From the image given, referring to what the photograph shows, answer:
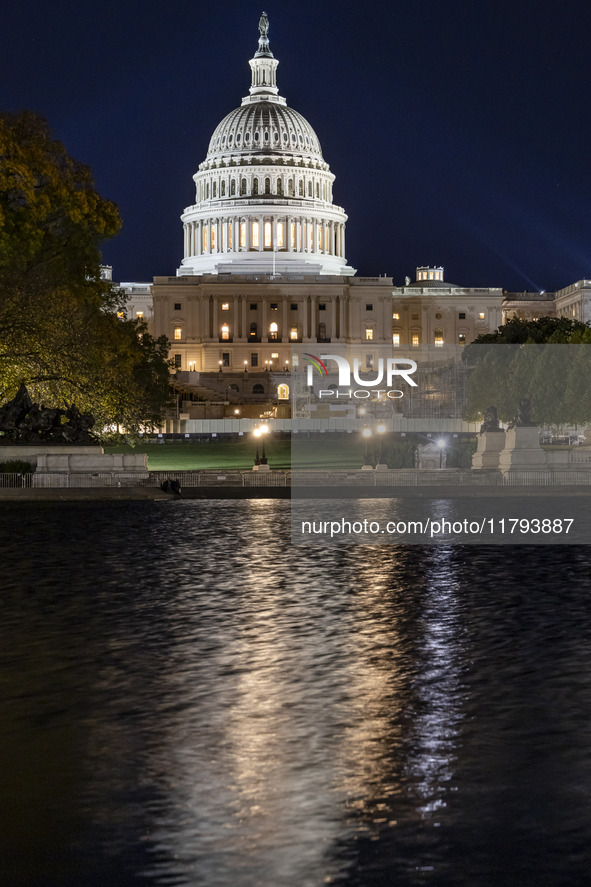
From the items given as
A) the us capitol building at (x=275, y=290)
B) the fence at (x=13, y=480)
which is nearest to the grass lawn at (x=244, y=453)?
the fence at (x=13, y=480)

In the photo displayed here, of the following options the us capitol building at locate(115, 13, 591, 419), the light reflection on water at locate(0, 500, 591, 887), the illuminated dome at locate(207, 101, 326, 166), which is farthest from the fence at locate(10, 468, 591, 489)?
the illuminated dome at locate(207, 101, 326, 166)

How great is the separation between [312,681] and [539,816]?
5063 millimetres

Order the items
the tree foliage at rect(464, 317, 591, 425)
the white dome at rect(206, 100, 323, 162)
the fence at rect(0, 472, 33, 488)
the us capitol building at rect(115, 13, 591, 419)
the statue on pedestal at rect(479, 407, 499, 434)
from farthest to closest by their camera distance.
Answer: the white dome at rect(206, 100, 323, 162), the us capitol building at rect(115, 13, 591, 419), the tree foliage at rect(464, 317, 591, 425), the statue on pedestal at rect(479, 407, 499, 434), the fence at rect(0, 472, 33, 488)

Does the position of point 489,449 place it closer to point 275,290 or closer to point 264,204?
point 275,290

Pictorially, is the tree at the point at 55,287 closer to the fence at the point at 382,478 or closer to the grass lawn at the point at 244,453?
the fence at the point at 382,478

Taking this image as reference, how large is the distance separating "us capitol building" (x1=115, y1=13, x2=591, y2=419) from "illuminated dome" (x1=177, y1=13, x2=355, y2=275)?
0.63 ft

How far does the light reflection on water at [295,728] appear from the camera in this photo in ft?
29.8

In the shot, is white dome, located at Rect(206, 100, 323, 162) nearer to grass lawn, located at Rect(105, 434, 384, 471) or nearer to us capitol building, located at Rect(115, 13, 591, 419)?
us capitol building, located at Rect(115, 13, 591, 419)

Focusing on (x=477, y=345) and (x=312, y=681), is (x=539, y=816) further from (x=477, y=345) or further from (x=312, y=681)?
(x=477, y=345)

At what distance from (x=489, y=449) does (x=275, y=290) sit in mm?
113165

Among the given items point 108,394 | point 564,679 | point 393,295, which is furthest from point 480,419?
point 393,295

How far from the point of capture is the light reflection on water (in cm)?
909

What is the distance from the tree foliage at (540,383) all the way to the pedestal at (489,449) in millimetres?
6873

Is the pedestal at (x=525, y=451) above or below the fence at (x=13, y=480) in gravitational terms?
above
